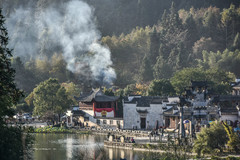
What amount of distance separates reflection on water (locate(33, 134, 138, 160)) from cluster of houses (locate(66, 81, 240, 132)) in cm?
910

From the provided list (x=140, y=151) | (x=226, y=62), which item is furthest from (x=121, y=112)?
(x=226, y=62)

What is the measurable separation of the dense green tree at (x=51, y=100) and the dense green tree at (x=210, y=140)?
5186 centimetres

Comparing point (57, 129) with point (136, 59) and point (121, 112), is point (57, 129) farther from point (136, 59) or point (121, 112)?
point (136, 59)

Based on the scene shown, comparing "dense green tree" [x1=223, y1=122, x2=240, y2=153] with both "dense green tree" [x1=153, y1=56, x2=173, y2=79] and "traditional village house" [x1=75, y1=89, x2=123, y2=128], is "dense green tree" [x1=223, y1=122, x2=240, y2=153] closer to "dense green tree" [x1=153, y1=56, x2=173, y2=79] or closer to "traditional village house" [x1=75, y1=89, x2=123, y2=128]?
"traditional village house" [x1=75, y1=89, x2=123, y2=128]

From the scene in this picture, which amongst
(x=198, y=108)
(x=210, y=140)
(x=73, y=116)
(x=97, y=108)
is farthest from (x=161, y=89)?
(x=210, y=140)

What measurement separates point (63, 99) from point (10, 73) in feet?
213

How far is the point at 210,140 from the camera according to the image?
168 feet

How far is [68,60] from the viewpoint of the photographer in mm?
158625

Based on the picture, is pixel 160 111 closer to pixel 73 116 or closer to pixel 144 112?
pixel 144 112

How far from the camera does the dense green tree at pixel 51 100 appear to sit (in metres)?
99.8

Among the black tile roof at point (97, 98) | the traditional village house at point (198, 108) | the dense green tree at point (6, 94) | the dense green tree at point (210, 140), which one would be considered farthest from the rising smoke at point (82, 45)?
the dense green tree at point (6, 94)

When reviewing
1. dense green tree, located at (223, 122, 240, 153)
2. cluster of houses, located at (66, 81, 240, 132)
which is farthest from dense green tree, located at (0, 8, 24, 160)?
cluster of houses, located at (66, 81, 240, 132)

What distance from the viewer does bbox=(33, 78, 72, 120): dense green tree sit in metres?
99.8

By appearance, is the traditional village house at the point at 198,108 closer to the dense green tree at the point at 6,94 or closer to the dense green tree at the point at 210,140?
the dense green tree at the point at 210,140
